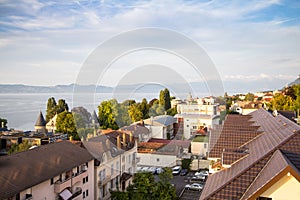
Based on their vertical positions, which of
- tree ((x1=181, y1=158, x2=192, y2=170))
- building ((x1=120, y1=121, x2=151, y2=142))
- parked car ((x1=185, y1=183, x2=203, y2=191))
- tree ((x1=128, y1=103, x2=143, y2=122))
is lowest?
parked car ((x1=185, y1=183, x2=203, y2=191))

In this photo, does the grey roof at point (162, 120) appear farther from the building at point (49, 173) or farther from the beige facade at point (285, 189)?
the beige facade at point (285, 189)

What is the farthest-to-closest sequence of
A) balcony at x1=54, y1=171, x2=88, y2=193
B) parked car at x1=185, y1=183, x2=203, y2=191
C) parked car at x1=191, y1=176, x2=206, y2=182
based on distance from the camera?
1. parked car at x1=191, y1=176, x2=206, y2=182
2. parked car at x1=185, y1=183, x2=203, y2=191
3. balcony at x1=54, y1=171, x2=88, y2=193

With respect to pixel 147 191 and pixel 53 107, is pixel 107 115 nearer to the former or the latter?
pixel 147 191

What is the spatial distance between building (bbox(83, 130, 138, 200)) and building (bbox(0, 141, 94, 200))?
0.51 m

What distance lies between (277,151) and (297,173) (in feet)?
5.15

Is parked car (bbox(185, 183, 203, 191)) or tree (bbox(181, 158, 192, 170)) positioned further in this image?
tree (bbox(181, 158, 192, 170))

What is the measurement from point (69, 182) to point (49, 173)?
1.40 metres

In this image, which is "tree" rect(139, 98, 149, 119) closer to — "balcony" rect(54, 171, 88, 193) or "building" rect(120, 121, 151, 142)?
"building" rect(120, 121, 151, 142)

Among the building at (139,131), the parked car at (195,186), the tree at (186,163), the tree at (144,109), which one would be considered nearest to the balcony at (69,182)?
Result: the parked car at (195,186)

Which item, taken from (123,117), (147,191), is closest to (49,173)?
(147,191)

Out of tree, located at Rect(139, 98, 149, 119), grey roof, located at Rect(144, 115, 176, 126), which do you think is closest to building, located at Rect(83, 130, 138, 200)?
grey roof, located at Rect(144, 115, 176, 126)

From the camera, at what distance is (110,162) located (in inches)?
572

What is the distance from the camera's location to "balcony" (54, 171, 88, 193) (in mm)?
10867

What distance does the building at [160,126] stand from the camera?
2472cm
